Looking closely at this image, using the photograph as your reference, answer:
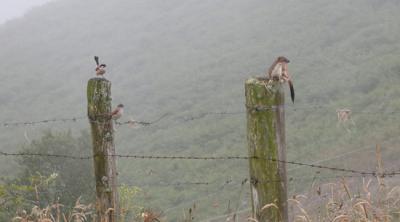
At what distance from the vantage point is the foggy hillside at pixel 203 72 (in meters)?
24.0

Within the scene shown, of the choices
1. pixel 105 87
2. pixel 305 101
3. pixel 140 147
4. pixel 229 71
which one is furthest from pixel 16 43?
pixel 105 87

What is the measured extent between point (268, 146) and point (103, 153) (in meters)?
1.70

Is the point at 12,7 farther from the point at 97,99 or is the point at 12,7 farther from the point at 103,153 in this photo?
the point at 103,153

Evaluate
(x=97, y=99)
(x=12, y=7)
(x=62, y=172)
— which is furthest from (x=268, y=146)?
(x=12, y=7)

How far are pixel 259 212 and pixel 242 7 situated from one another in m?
50.0

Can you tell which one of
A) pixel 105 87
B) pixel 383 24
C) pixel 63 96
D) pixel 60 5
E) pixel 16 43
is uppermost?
pixel 60 5

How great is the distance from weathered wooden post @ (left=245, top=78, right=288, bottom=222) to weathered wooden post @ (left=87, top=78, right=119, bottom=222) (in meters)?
1.56

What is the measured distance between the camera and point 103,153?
15.3 ft

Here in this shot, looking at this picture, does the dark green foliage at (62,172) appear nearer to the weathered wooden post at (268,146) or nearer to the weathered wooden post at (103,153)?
the weathered wooden post at (103,153)

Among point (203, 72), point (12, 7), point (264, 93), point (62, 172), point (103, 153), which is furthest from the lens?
point (12, 7)

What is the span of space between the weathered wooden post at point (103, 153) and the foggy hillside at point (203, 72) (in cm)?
1101

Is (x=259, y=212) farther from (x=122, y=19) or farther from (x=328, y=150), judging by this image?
(x=122, y=19)

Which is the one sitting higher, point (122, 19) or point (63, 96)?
point (122, 19)

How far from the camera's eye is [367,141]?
70.6 feet
